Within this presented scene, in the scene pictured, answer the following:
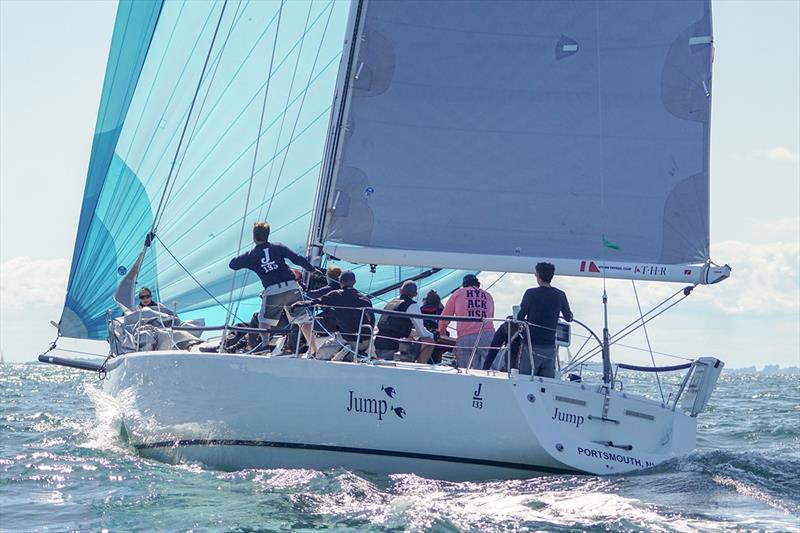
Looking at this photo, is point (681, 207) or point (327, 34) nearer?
point (681, 207)

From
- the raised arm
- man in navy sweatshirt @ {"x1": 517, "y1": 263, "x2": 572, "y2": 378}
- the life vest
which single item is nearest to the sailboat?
man in navy sweatshirt @ {"x1": 517, "y1": 263, "x2": 572, "y2": 378}

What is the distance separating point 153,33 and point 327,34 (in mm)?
2060

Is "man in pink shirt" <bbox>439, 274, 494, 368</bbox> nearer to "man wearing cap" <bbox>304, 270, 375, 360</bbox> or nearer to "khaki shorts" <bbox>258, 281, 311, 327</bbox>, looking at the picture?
"man wearing cap" <bbox>304, 270, 375, 360</bbox>

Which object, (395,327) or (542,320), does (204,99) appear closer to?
(395,327)

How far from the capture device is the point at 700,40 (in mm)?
10188

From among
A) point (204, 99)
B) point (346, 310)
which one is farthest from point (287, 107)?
point (346, 310)

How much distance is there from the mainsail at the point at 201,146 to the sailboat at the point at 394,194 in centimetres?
3

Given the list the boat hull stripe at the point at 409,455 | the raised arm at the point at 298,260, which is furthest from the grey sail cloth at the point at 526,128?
the boat hull stripe at the point at 409,455

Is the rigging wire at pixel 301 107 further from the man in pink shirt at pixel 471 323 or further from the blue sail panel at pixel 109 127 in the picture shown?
the man in pink shirt at pixel 471 323

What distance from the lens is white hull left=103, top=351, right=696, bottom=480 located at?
7.73 meters

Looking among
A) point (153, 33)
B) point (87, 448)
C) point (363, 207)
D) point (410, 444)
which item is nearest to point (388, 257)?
point (363, 207)

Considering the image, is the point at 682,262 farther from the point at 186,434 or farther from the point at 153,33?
the point at 153,33

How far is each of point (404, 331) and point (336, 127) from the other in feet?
7.11

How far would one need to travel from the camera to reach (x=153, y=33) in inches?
512
